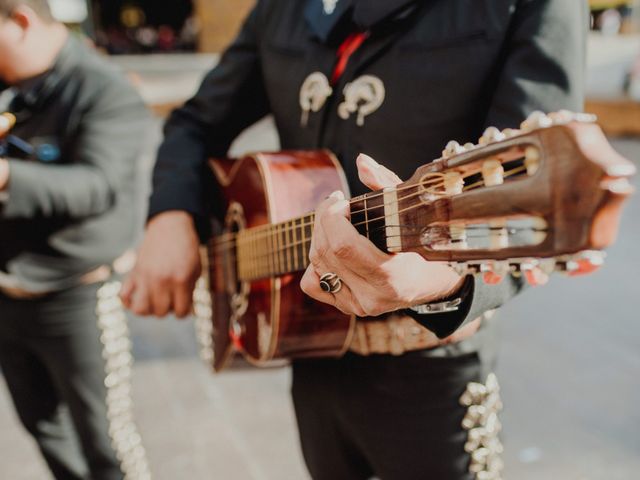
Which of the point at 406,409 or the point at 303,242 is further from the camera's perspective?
the point at 406,409

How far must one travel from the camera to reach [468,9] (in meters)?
1.10

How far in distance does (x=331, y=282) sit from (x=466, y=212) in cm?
26

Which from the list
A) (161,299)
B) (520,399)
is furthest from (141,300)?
(520,399)

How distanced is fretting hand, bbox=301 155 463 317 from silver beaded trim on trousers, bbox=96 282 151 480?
140 centimetres

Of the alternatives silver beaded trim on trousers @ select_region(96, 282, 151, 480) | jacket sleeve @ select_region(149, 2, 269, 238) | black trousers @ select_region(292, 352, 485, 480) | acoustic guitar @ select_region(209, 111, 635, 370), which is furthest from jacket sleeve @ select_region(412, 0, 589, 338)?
silver beaded trim on trousers @ select_region(96, 282, 151, 480)

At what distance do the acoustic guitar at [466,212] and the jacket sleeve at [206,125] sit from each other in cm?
31

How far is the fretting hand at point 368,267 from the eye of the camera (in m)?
0.81

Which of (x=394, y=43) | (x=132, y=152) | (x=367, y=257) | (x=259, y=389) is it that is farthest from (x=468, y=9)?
(x=259, y=389)

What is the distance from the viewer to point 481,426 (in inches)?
47.8

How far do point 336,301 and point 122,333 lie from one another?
141 cm

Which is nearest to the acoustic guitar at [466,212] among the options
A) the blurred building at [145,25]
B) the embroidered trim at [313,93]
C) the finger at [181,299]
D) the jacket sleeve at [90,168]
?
the embroidered trim at [313,93]

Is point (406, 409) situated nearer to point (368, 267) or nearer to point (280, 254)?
point (280, 254)

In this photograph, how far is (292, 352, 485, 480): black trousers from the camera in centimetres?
122

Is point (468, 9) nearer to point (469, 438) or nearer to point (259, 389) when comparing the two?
point (469, 438)
